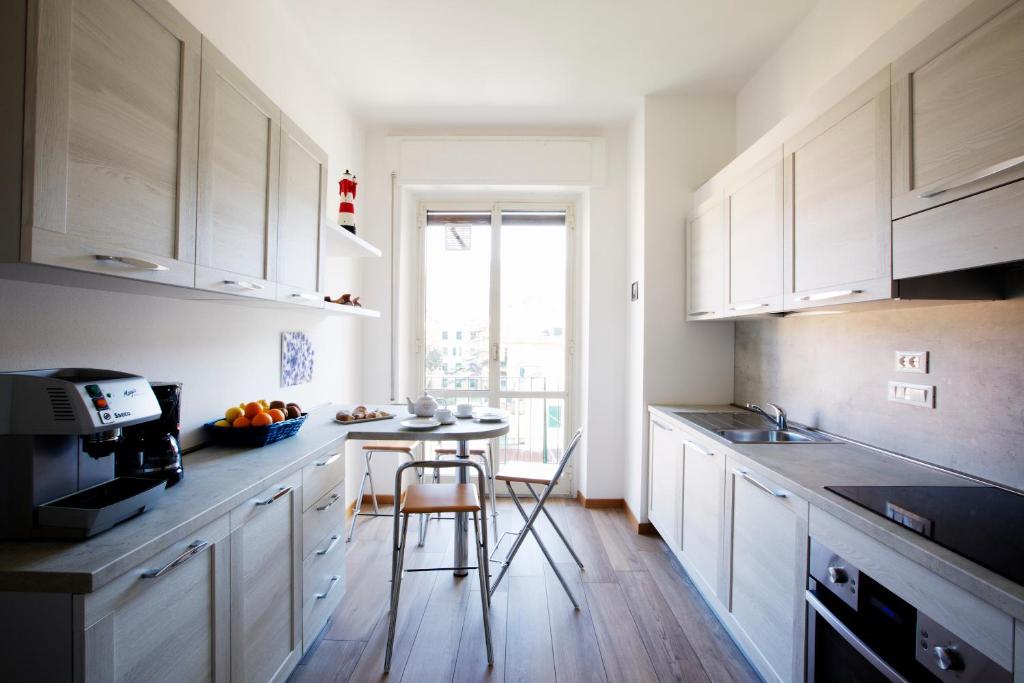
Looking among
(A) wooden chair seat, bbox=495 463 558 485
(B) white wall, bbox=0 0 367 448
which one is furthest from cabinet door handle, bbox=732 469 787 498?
(B) white wall, bbox=0 0 367 448

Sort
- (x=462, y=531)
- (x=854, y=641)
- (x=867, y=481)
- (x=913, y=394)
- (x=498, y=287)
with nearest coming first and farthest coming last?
(x=854, y=641), (x=867, y=481), (x=913, y=394), (x=462, y=531), (x=498, y=287)

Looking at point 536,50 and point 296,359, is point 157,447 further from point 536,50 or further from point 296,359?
point 536,50

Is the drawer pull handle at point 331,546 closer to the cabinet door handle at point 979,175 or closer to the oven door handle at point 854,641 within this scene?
the oven door handle at point 854,641

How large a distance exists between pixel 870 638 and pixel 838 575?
0.53ft

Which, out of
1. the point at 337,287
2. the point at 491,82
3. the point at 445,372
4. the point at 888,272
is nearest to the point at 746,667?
the point at 888,272

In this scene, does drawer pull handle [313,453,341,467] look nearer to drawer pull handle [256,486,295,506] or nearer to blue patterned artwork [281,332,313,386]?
drawer pull handle [256,486,295,506]

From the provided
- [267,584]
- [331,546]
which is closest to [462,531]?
[331,546]

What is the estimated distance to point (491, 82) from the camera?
296cm

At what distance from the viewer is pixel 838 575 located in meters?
1.27

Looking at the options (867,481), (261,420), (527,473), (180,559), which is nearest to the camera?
(180,559)

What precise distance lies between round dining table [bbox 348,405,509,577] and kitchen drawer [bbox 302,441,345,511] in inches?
5.2

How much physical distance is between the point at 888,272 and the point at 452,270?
3.09 metres

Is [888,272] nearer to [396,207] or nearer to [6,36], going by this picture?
[6,36]

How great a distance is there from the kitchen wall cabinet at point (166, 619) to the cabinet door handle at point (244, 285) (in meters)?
0.77
